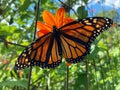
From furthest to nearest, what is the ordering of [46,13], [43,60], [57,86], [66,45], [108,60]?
[57,86]
[108,60]
[66,45]
[43,60]
[46,13]

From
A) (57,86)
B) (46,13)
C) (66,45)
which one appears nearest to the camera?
(46,13)

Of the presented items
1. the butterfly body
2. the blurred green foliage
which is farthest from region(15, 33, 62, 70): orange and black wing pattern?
the blurred green foliage

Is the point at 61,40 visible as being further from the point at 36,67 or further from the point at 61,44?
the point at 36,67

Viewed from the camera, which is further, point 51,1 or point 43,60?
point 51,1

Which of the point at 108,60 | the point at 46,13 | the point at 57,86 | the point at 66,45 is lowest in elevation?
the point at 57,86

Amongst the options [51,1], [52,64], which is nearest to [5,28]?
[51,1]

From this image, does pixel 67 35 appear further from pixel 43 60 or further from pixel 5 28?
pixel 5 28

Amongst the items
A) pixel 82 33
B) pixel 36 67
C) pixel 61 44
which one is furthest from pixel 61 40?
pixel 36 67
